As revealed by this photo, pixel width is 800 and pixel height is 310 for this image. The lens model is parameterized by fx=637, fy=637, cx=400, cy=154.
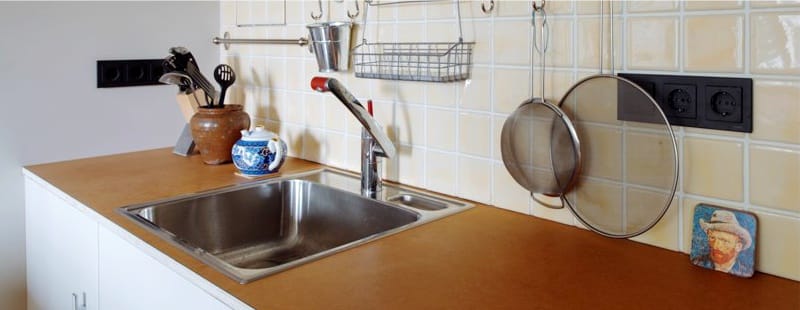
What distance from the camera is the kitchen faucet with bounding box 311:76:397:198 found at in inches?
54.7

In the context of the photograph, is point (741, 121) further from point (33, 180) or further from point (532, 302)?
point (33, 180)

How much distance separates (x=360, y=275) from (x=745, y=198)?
24.2 inches

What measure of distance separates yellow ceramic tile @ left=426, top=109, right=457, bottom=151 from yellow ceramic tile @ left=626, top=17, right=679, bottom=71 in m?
0.44

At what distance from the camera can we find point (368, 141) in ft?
4.90

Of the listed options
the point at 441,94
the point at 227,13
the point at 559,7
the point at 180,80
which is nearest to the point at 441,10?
the point at 441,94

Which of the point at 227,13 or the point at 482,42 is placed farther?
the point at 227,13

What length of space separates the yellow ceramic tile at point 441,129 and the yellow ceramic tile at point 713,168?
0.52 meters

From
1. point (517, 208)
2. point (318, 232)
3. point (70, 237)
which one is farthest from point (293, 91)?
point (517, 208)

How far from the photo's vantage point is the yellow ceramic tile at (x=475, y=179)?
1372 mm

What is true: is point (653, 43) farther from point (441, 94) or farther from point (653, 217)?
point (441, 94)

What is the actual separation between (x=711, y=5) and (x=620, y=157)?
29cm

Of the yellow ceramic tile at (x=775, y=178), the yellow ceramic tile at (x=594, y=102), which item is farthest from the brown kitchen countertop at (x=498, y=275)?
the yellow ceramic tile at (x=594, y=102)

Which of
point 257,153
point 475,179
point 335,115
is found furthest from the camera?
point 335,115

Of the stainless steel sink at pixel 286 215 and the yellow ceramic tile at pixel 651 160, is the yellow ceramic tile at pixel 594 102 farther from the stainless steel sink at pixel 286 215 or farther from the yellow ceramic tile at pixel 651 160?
the stainless steel sink at pixel 286 215
